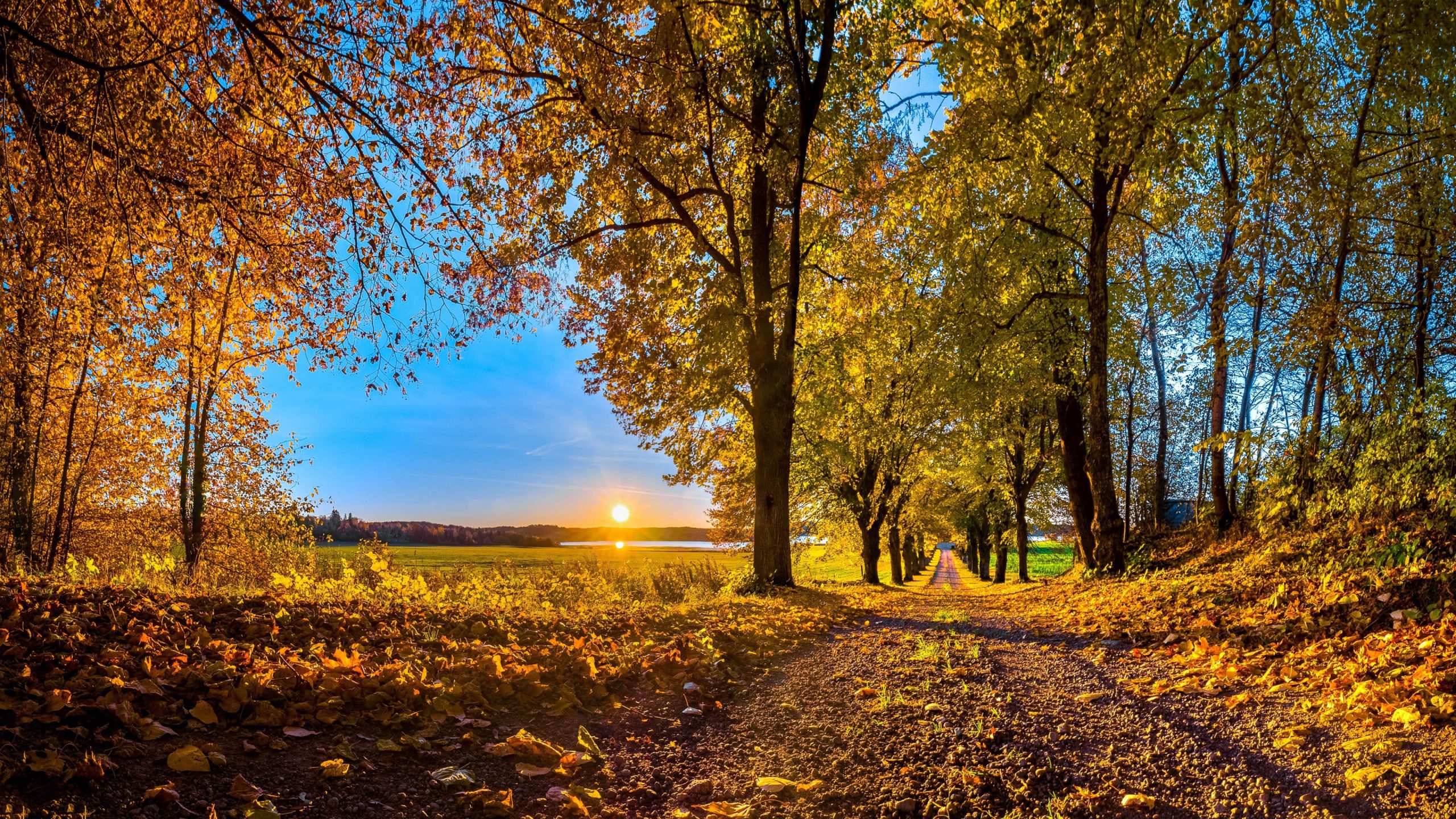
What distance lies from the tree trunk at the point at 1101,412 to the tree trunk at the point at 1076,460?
11.6 feet

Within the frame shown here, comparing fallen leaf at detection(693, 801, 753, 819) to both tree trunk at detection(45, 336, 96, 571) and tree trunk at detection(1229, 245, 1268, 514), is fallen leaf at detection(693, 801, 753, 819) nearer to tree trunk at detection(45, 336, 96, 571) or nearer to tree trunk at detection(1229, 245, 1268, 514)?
tree trunk at detection(1229, 245, 1268, 514)

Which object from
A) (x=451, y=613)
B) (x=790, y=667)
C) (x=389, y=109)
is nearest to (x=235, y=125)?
(x=389, y=109)

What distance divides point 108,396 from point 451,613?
1256cm

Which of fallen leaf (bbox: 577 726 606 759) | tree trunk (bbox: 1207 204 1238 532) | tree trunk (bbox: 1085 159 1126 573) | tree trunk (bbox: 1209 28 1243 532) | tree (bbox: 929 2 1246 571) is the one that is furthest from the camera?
tree trunk (bbox: 1085 159 1126 573)

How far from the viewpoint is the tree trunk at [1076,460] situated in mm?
15055

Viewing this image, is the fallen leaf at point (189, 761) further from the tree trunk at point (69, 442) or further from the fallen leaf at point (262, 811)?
the tree trunk at point (69, 442)

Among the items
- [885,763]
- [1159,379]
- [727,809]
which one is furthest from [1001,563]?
[727,809]

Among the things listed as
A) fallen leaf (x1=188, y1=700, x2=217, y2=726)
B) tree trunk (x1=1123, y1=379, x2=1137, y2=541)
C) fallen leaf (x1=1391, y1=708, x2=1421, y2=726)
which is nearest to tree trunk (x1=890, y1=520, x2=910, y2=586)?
tree trunk (x1=1123, y1=379, x2=1137, y2=541)

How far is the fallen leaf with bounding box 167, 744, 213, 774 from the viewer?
2578mm

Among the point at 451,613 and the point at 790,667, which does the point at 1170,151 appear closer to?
the point at 790,667

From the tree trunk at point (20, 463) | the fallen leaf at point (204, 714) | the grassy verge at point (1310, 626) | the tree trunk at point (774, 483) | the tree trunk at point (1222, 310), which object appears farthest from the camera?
the tree trunk at point (774, 483)

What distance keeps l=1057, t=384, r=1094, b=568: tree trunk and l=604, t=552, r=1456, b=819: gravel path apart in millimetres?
10844

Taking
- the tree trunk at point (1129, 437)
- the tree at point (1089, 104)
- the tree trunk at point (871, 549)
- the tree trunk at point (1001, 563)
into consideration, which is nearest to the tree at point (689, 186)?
the tree at point (1089, 104)

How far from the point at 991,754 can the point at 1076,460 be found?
46.8ft
